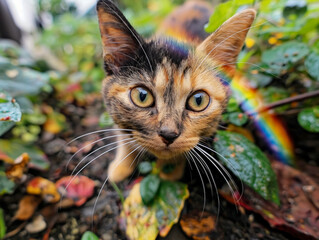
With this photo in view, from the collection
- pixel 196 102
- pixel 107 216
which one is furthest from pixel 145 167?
pixel 196 102

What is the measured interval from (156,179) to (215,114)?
439mm

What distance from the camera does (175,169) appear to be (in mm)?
1216

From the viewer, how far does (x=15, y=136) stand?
1506 mm

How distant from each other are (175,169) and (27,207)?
82 cm

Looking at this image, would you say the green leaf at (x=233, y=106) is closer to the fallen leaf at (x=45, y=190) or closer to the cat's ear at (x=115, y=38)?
the cat's ear at (x=115, y=38)

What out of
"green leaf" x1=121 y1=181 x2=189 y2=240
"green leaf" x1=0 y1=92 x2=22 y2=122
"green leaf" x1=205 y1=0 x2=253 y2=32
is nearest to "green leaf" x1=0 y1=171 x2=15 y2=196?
"green leaf" x1=0 y1=92 x2=22 y2=122

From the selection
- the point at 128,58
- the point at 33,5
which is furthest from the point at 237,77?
the point at 33,5

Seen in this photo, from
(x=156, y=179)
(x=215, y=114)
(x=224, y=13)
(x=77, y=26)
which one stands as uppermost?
(x=77, y=26)

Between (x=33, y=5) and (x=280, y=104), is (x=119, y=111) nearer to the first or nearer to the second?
(x=280, y=104)

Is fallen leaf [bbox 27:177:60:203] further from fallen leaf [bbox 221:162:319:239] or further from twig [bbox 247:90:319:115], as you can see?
twig [bbox 247:90:319:115]

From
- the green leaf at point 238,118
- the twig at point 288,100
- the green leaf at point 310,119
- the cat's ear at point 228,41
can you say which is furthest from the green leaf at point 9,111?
the green leaf at point 310,119

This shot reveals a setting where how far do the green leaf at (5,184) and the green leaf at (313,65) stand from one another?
1.60m

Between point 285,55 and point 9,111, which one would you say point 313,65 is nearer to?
point 285,55

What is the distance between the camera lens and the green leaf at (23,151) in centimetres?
124
